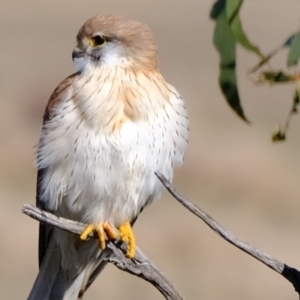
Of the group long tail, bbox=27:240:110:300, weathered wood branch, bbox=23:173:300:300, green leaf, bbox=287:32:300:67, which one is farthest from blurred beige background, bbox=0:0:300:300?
green leaf, bbox=287:32:300:67

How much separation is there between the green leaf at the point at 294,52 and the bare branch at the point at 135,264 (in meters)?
0.97

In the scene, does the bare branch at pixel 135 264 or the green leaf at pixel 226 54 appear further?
the bare branch at pixel 135 264

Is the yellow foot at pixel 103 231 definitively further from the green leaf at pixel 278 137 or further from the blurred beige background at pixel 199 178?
the blurred beige background at pixel 199 178

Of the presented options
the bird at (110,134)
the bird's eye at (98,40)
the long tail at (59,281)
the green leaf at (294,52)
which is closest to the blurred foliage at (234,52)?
the green leaf at (294,52)

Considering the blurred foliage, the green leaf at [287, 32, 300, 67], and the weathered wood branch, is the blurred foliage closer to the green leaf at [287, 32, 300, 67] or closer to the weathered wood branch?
the green leaf at [287, 32, 300, 67]

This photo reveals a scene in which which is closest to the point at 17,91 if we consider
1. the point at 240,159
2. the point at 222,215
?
the point at 240,159

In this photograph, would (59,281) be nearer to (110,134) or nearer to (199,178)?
(110,134)

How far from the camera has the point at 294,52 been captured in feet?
9.76

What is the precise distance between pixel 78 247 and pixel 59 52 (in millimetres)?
9322

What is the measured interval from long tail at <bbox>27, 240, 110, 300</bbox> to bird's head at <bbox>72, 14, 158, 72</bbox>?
1058 millimetres

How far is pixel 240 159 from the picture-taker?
32.8 ft

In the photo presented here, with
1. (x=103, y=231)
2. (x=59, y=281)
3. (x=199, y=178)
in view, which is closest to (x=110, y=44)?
(x=103, y=231)

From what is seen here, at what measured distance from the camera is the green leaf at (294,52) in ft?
9.73

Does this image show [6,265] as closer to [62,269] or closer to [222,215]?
[222,215]
